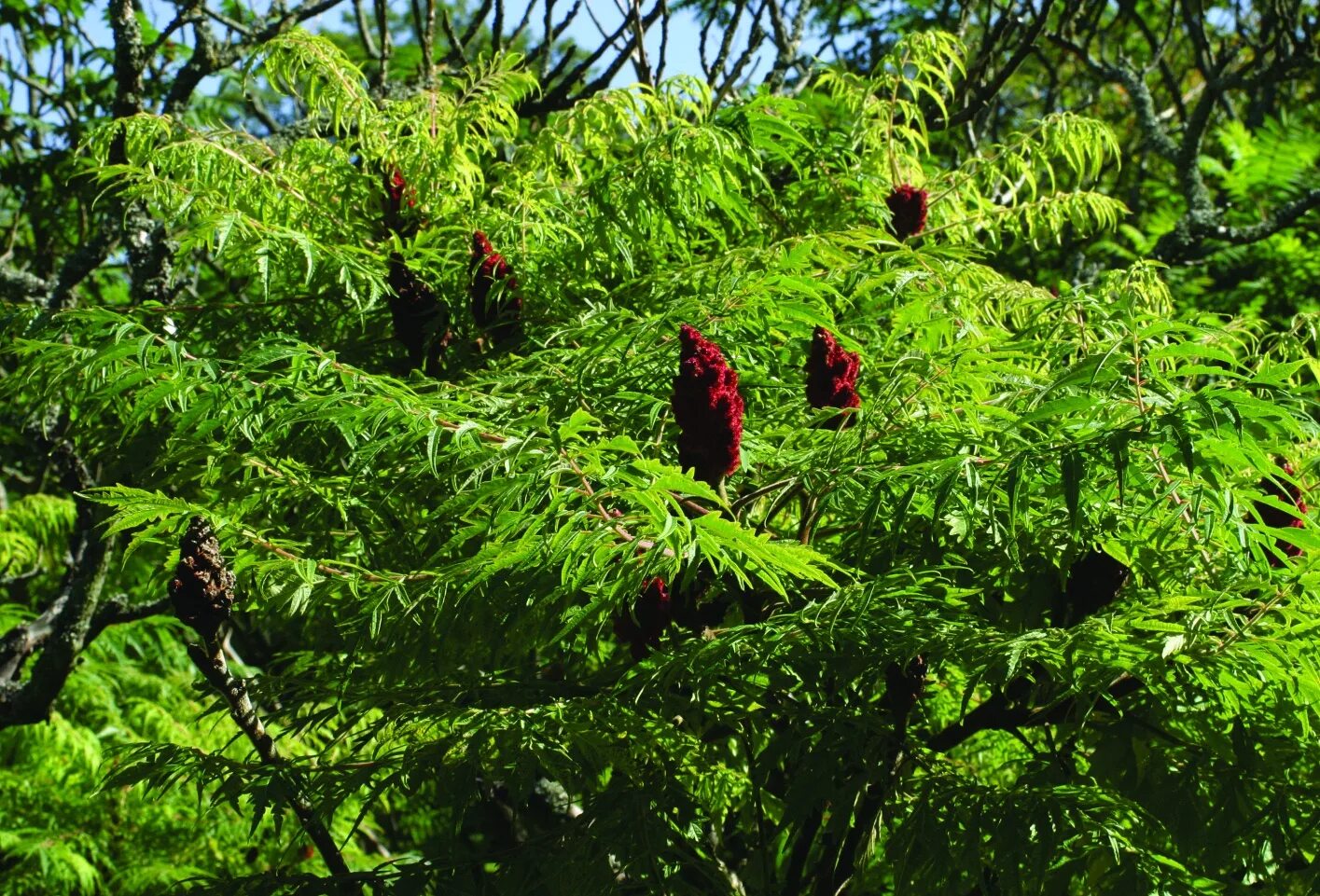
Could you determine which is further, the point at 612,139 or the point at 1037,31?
the point at 1037,31

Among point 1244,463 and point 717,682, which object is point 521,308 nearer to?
point 717,682

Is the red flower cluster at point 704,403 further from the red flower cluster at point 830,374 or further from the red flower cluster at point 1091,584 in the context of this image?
the red flower cluster at point 1091,584

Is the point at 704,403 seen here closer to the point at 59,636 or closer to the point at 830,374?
the point at 830,374

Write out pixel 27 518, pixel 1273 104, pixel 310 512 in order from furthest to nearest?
pixel 1273 104 < pixel 27 518 < pixel 310 512

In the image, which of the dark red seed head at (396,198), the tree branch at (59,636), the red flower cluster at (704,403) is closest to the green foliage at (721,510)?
the dark red seed head at (396,198)

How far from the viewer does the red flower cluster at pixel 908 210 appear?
407cm

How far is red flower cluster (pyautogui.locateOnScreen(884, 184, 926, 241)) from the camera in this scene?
4.07 metres

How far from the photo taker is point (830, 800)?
9.04ft

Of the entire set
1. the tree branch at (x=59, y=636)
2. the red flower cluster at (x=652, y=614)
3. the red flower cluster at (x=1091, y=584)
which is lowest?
the tree branch at (x=59, y=636)

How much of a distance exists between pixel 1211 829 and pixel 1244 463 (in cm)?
82

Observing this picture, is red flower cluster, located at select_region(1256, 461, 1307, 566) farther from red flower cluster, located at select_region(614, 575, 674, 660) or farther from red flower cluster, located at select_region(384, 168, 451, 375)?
red flower cluster, located at select_region(384, 168, 451, 375)

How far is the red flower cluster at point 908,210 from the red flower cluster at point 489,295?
49.8 inches

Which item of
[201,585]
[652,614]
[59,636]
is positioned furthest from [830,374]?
[59,636]

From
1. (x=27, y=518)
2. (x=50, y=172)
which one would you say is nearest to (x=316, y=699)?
(x=27, y=518)
